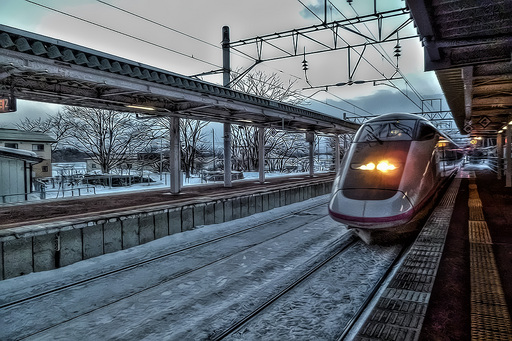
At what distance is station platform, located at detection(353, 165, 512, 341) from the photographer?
140 inches

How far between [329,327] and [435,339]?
3.93ft

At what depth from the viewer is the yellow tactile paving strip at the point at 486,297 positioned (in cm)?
348

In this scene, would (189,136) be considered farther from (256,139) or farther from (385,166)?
(385,166)

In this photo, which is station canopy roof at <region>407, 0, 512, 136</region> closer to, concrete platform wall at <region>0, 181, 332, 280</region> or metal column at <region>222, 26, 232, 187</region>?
concrete platform wall at <region>0, 181, 332, 280</region>

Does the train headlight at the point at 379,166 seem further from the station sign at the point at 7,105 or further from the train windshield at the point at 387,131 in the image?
the station sign at the point at 7,105

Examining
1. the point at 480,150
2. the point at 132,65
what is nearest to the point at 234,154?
the point at 132,65

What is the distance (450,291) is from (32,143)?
36327mm

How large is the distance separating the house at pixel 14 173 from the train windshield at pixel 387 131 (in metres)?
14.9

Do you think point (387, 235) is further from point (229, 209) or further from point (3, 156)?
point (3, 156)

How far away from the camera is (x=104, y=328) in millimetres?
4262

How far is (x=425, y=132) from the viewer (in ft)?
28.8

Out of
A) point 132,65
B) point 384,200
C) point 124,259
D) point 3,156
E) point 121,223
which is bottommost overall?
point 124,259

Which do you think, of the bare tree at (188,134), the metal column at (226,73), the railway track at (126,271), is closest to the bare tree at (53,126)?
the bare tree at (188,134)

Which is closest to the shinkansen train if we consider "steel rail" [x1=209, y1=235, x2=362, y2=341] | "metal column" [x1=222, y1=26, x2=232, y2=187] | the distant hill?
"steel rail" [x1=209, y1=235, x2=362, y2=341]
